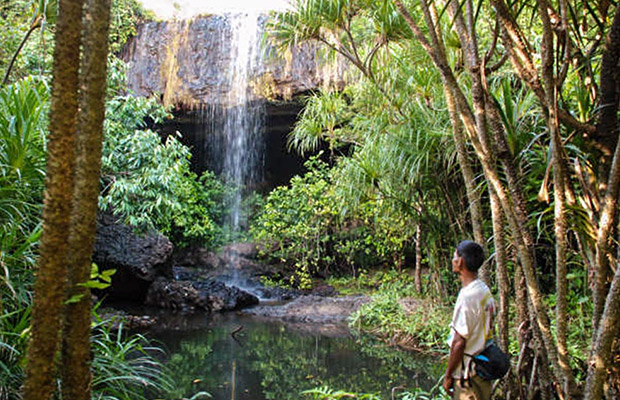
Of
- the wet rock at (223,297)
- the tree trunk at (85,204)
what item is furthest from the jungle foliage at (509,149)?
the wet rock at (223,297)

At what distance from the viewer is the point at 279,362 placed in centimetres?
A: 492

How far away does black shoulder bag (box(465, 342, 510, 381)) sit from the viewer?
1998mm

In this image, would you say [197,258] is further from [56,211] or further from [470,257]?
[56,211]

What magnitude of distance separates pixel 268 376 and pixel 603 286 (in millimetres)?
3184

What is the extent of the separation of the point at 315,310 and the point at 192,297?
81.3 inches

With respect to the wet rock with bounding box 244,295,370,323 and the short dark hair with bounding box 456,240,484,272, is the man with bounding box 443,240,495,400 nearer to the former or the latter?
the short dark hair with bounding box 456,240,484,272

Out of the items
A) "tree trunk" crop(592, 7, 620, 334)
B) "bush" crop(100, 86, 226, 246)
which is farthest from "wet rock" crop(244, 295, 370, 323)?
"tree trunk" crop(592, 7, 620, 334)

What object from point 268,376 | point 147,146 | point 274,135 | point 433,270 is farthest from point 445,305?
point 274,135

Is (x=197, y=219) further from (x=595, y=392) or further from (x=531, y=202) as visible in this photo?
(x=595, y=392)

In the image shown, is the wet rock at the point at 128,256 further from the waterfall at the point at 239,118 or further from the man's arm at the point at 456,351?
the man's arm at the point at 456,351

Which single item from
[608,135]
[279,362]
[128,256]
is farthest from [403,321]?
[128,256]

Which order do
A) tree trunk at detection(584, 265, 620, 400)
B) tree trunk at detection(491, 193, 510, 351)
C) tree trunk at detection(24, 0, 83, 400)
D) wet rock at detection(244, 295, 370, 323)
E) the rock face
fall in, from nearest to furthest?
tree trunk at detection(24, 0, 83, 400)
tree trunk at detection(584, 265, 620, 400)
tree trunk at detection(491, 193, 510, 351)
wet rock at detection(244, 295, 370, 323)
the rock face

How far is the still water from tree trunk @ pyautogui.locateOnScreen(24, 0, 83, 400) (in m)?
2.51

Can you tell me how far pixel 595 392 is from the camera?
1.82 metres
